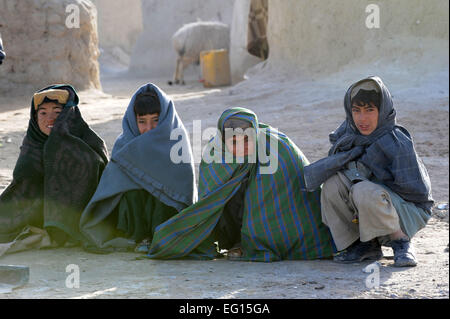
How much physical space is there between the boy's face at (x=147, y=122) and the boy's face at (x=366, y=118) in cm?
113

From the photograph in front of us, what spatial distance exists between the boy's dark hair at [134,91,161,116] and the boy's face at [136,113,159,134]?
0.02 m

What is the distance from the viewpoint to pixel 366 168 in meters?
3.69

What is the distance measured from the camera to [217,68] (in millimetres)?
14914

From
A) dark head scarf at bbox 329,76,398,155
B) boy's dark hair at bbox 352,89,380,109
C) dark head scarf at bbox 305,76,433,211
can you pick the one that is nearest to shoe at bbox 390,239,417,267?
dark head scarf at bbox 305,76,433,211

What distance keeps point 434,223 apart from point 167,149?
77.3 inches

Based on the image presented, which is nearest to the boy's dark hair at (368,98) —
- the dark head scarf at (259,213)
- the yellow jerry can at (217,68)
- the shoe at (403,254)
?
the dark head scarf at (259,213)

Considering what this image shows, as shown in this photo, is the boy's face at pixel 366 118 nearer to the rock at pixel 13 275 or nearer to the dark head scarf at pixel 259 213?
the dark head scarf at pixel 259 213

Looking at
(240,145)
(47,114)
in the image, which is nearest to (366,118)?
(240,145)

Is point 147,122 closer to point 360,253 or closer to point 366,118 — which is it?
point 366,118

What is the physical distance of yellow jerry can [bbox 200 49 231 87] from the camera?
1493 centimetres

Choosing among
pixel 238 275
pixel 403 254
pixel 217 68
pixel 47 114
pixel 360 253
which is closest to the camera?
pixel 238 275

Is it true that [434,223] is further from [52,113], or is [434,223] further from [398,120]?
[398,120]

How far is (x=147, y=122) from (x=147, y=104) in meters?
0.10
